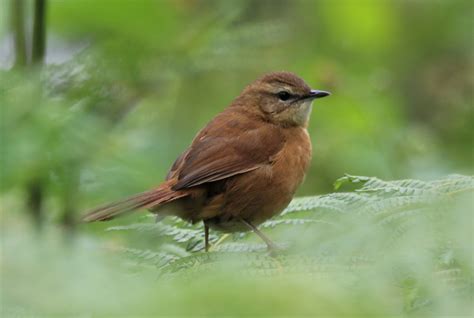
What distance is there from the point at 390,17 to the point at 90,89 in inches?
211

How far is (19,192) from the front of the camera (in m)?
4.40

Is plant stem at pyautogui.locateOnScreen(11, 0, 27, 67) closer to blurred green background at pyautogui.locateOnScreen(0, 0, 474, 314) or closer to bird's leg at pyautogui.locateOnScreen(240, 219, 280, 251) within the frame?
blurred green background at pyautogui.locateOnScreen(0, 0, 474, 314)

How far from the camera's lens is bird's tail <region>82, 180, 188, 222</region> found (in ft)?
12.5

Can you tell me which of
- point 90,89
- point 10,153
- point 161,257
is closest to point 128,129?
point 90,89

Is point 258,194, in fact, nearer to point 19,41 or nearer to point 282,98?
point 282,98

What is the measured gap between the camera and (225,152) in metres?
4.57

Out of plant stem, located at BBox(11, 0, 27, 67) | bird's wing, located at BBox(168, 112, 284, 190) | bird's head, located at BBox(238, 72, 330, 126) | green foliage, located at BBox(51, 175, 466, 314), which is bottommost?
green foliage, located at BBox(51, 175, 466, 314)

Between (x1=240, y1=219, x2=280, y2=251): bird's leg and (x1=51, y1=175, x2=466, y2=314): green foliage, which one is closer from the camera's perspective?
(x1=51, y1=175, x2=466, y2=314): green foliage

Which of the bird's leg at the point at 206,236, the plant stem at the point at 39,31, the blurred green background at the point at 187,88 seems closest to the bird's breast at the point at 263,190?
the bird's leg at the point at 206,236

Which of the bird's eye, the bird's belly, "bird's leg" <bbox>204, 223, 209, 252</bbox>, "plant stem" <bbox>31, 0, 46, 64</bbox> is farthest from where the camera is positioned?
the bird's eye

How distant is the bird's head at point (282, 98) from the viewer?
17.2ft

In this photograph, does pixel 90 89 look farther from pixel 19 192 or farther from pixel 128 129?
pixel 128 129

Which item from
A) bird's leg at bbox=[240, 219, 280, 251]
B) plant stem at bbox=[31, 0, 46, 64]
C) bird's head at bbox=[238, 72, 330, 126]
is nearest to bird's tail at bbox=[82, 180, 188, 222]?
bird's leg at bbox=[240, 219, 280, 251]

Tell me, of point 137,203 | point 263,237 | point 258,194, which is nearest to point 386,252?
point 263,237
